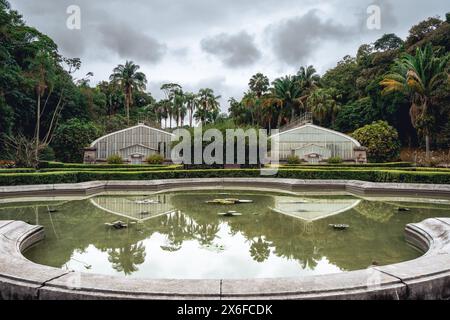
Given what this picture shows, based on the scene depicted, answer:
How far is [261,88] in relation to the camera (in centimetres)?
5669

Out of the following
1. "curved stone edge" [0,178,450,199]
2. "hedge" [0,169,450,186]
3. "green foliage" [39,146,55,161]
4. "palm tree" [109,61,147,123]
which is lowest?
"curved stone edge" [0,178,450,199]

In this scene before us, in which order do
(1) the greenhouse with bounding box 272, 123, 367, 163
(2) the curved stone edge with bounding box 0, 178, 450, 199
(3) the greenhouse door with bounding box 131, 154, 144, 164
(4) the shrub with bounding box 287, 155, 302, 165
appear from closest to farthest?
(2) the curved stone edge with bounding box 0, 178, 450, 199 → (4) the shrub with bounding box 287, 155, 302, 165 → (1) the greenhouse with bounding box 272, 123, 367, 163 → (3) the greenhouse door with bounding box 131, 154, 144, 164

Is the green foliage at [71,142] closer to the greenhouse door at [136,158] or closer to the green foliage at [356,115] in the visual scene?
the greenhouse door at [136,158]

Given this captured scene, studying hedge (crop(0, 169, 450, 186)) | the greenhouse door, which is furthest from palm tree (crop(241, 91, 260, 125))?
hedge (crop(0, 169, 450, 186))

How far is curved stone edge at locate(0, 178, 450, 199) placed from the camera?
17.1m

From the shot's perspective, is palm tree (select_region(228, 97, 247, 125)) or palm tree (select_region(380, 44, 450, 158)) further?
palm tree (select_region(228, 97, 247, 125))

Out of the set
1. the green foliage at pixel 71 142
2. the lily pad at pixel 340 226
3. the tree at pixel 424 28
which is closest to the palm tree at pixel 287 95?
the tree at pixel 424 28

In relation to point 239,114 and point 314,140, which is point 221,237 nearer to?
point 314,140

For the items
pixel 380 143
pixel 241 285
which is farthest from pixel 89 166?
pixel 380 143

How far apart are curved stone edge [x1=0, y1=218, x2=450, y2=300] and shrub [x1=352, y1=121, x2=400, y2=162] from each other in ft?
108

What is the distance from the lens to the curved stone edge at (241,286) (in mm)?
3840

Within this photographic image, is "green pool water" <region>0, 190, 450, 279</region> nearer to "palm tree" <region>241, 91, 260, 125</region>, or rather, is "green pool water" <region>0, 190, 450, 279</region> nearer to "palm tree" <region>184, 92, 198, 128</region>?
"palm tree" <region>241, 91, 260, 125</region>

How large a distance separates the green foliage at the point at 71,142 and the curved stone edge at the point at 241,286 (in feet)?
114
